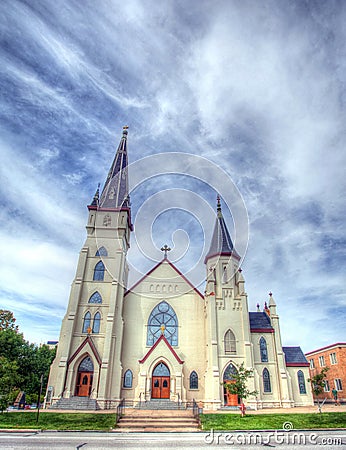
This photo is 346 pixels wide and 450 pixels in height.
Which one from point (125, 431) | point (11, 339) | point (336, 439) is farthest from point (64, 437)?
point (11, 339)

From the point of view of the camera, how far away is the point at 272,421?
16906 millimetres

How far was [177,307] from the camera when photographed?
30.9m

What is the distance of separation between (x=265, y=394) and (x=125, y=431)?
16.1 m

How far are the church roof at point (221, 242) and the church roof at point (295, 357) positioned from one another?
35.5ft

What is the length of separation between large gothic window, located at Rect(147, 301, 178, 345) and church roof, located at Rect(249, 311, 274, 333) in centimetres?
769

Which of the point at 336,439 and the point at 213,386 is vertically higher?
the point at 213,386

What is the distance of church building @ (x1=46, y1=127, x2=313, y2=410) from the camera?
25.6 metres

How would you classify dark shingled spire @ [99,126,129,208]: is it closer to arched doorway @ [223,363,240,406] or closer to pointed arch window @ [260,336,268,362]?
arched doorway @ [223,363,240,406]

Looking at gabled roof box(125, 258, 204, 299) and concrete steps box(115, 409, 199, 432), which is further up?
gabled roof box(125, 258, 204, 299)

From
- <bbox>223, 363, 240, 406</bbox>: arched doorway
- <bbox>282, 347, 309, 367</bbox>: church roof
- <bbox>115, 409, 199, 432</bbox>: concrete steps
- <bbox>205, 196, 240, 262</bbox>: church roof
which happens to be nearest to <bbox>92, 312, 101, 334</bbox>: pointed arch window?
<bbox>115, 409, 199, 432</bbox>: concrete steps

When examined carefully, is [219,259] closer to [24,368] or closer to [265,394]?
[265,394]

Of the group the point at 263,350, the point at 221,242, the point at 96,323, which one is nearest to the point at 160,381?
the point at 96,323

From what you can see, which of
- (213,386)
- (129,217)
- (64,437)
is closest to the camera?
(64,437)

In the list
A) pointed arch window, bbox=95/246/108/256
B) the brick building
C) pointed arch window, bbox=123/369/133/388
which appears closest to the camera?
pointed arch window, bbox=123/369/133/388
